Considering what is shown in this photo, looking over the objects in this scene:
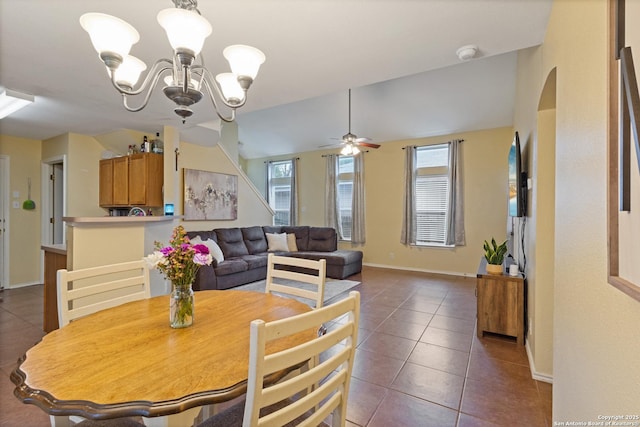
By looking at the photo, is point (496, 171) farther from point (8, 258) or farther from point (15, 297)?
point (8, 258)

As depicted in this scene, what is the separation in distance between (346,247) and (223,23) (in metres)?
5.63

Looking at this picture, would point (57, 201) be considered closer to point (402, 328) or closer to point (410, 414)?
point (402, 328)

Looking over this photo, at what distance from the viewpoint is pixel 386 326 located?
3.18 metres

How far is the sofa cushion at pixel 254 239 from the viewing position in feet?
18.9

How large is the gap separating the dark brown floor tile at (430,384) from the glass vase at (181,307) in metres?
1.57

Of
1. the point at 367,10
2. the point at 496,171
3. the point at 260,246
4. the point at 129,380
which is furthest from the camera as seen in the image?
the point at 260,246

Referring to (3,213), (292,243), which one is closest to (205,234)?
(292,243)

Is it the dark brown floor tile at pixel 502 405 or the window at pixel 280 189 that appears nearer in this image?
the dark brown floor tile at pixel 502 405

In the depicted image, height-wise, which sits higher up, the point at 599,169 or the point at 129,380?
the point at 599,169

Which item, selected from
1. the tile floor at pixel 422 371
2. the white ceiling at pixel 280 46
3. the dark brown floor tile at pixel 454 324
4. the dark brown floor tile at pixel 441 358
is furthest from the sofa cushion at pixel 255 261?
the dark brown floor tile at pixel 441 358

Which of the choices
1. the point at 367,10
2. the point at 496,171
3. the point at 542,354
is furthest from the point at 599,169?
the point at 496,171

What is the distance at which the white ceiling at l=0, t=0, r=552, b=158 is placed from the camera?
1723 millimetres

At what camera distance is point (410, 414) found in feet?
5.92

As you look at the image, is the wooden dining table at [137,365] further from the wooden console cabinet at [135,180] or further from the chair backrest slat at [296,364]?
the wooden console cabinet at [135,180]
